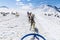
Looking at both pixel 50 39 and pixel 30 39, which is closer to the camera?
pixel 30 39

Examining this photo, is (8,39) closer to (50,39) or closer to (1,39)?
(1,39)

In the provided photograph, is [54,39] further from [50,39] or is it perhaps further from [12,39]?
[12,39]

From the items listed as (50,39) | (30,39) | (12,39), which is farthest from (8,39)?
(50,39)

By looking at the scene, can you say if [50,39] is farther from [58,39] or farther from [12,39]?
[12,39]

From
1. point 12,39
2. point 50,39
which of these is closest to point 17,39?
point 12,39

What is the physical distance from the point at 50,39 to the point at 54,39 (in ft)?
1.36

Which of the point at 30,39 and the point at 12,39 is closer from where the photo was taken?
the point at 30,39

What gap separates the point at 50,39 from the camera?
13.9 metres

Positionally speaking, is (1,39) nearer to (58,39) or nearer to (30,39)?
(30,39)

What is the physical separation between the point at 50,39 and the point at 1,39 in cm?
420

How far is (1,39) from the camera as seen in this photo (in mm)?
14023

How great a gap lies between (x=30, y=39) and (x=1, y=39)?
3043mm

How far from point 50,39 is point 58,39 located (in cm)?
86

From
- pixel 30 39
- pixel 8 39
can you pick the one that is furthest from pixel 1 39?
pixel 30 39
